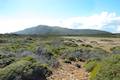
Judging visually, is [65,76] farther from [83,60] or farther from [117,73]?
[83,60]

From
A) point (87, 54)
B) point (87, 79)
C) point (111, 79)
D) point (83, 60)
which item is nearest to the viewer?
point (111, 79)

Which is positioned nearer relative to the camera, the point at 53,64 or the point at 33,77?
the point at 33,77

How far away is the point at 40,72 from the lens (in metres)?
12.8

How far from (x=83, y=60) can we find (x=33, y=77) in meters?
8.91

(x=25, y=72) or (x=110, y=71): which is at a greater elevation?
(x=110, y=71)

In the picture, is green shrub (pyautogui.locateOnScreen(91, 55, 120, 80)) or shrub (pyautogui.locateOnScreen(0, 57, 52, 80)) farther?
shrub (pyautogui.locateOnScreen(0, 57, 52, 80))

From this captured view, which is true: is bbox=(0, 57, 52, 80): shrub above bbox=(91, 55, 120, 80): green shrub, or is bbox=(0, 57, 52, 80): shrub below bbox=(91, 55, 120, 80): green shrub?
below

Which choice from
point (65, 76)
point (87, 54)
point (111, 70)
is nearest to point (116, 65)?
point (111, 70)

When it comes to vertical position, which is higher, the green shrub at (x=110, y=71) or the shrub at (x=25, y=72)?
the green shrub at (x=110, y=71)

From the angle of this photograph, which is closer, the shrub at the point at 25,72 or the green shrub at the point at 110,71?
the green shrub at the point at 110,71

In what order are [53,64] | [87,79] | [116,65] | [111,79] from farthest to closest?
[53,64] → [87,79] → [116,65] → [111,79]

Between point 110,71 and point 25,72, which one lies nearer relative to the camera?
point 110,71

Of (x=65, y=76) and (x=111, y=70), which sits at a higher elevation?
(x=111, y=70)

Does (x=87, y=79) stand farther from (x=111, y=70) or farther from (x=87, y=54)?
(x=87, y=54)
